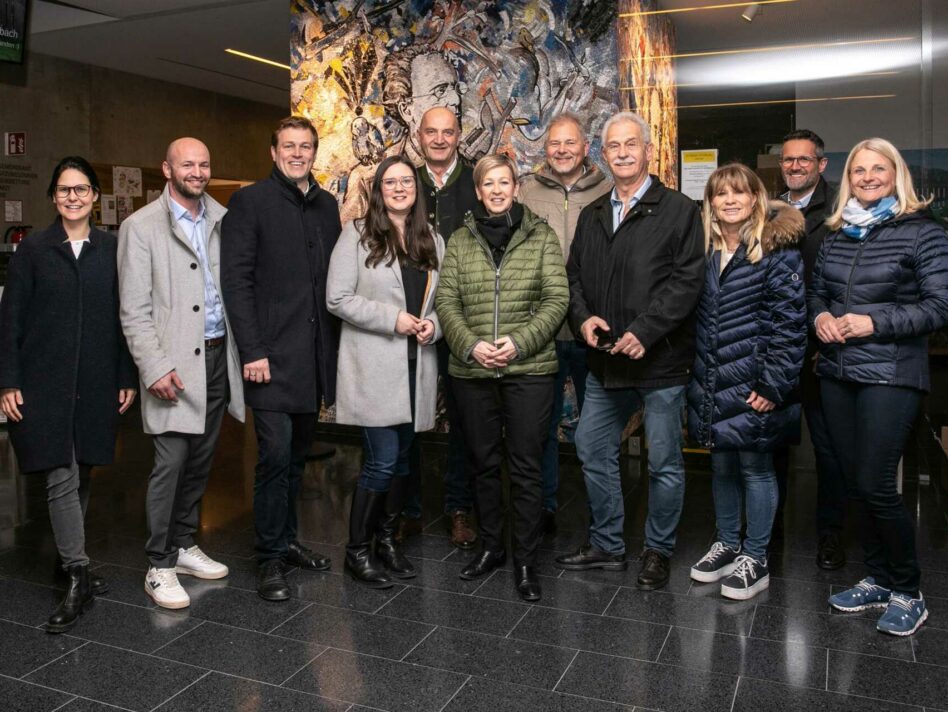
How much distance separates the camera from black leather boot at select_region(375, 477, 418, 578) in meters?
3.89

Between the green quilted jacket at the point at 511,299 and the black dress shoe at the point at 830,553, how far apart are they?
1.44 metres

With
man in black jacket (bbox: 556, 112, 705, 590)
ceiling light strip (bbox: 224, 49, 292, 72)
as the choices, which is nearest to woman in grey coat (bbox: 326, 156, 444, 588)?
man in black jacket (bbox: 556, 112, 705, 590)

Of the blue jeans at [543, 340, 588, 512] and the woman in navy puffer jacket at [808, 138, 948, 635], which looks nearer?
the woman in navy puffer jacket at [808, 138, 948, 635]

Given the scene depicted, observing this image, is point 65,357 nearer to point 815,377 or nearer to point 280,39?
point 815,377

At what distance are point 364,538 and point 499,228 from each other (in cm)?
139

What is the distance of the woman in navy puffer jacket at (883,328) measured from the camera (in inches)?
126

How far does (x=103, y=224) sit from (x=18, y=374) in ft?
24.7

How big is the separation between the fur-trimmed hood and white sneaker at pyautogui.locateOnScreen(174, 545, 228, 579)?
2567 mm

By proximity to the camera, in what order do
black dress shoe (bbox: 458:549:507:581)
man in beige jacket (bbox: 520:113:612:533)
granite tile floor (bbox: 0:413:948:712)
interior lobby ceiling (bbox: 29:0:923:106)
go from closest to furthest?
1. granite tile floor (bbox: 0:413:948:712)
2. black dress shoe (bbox: 458:549:507:581)
3. man in beige jacket (bbox: 520:113:612:533)
4. interior lobby ceiling (bbox: 29:0:923:106)

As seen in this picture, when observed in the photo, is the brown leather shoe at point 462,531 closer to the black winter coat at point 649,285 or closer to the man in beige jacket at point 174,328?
the black winter coat at point 649,285

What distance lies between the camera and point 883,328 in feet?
10.4

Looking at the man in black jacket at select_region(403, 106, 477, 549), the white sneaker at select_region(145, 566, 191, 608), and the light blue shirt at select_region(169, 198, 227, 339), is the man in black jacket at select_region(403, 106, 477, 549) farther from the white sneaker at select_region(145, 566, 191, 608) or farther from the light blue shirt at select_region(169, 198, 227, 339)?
the white sneaker at select_region(145, 566, 191, 608)

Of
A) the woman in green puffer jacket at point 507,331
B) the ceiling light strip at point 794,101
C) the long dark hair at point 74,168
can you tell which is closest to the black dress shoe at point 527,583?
the woman in green puffer jacket at point 507,331

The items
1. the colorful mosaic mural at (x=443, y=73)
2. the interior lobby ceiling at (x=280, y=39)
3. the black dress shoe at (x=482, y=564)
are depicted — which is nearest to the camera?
the black dress shoe at (x=482, y=564)
